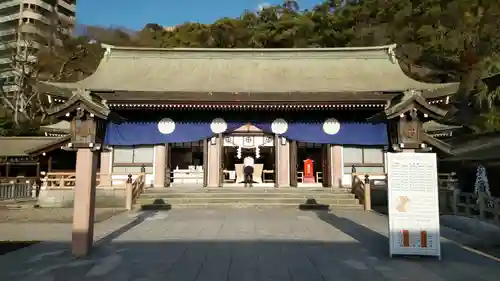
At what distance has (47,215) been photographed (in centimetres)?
1304

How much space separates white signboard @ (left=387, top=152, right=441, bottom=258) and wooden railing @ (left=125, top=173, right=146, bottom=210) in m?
10.6

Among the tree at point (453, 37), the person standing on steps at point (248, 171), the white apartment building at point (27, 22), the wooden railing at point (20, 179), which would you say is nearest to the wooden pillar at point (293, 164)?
the person standing on steps at point (248, 171)

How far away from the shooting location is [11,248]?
7.53 m

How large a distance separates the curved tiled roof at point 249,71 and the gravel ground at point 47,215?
5942mm

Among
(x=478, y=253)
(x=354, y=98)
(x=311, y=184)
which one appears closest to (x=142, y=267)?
(x=478, y=253)

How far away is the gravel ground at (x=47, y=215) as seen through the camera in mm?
11883

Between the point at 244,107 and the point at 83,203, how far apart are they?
33.3ft

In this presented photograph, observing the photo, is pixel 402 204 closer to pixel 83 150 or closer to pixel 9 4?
pixel 83 150

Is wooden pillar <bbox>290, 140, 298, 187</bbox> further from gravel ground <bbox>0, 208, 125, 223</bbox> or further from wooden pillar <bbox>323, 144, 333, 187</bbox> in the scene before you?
gravel ground <bbox>0, 208, 125, 223</bbox>

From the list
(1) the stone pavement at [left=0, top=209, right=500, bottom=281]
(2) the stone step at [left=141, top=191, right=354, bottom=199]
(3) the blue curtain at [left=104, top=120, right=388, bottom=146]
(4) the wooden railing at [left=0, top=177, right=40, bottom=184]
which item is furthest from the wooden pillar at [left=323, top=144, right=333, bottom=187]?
(4) the wooden railing at [left=0, top=177, right=40, bottom=184]

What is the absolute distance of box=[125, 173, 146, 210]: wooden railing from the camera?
48.0ft

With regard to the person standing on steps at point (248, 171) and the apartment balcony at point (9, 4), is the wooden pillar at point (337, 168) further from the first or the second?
the apartment balcony at point (9, 4)

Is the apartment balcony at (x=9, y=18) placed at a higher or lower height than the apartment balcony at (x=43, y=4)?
lower

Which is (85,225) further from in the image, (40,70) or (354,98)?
(40,70)
